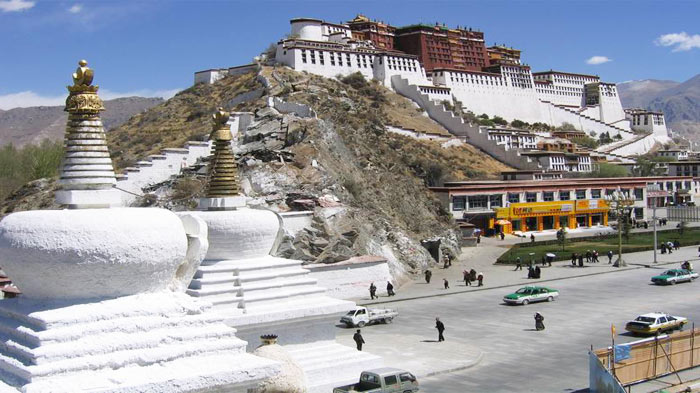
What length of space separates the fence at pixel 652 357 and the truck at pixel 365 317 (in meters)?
10.6

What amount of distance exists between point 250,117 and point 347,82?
1124 inches

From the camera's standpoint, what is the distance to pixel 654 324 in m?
28.9

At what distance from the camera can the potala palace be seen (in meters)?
89.3

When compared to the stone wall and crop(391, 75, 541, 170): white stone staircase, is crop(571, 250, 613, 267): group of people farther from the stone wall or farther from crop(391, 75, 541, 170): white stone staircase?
crop(391, 75, 541, 170): white stone staircase

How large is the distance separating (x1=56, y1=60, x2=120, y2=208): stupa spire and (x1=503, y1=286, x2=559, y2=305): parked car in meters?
24.4

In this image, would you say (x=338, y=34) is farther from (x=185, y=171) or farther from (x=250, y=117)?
(x=185, y=171)

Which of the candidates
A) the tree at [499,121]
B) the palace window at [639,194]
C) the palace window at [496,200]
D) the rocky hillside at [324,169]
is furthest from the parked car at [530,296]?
the tree at [499,121]

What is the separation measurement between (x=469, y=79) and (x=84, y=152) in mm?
95166

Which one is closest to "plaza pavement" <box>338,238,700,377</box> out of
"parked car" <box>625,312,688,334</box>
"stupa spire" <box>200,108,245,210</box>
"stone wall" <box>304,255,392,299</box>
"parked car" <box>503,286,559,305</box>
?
"stone wall" <box>304,255,392,299</box>

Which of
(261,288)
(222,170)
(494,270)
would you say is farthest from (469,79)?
(261,288)

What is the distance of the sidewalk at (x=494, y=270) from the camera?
39.8 m

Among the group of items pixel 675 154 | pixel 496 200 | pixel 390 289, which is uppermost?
pixel 675 154

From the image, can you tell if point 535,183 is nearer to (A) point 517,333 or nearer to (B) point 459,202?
(B) point 459,202

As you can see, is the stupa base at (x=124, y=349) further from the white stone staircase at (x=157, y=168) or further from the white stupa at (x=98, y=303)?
the white stone staircase at (x=157, y=168)
